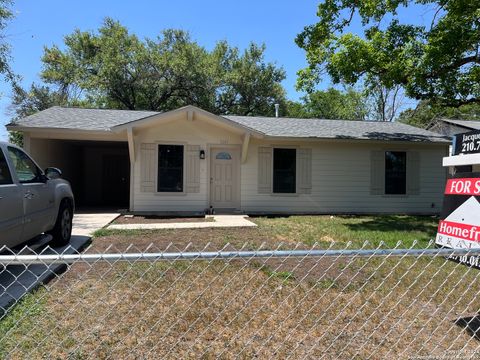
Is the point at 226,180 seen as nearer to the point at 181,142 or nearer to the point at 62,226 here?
the point at 181,142

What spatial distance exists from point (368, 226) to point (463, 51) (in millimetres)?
5726

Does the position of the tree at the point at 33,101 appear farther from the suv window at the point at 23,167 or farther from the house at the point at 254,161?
the suv window at the point at 23,167

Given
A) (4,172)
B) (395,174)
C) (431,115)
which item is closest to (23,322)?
(4,172)

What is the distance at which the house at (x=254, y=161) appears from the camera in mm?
14023

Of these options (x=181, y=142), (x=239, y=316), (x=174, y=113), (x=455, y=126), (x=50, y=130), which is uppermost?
(x=455, y=126)

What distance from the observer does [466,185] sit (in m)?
3.55

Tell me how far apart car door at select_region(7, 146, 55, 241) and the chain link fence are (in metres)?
0.70

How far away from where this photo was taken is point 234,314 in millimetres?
4445

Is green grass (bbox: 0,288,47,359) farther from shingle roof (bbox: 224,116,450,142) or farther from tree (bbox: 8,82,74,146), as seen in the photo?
tree (bbox: 8,82,74,146)

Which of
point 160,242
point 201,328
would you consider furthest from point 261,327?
point 160,242

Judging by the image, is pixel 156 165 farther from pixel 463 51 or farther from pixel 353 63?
pixel 463 51

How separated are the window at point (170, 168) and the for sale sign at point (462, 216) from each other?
1116 cm

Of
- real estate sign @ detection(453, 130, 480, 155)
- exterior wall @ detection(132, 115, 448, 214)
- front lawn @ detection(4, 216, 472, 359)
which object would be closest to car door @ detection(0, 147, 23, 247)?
front lawn @ detection(4, 216, 472, 359)

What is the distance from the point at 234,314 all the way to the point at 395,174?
42.0ft
